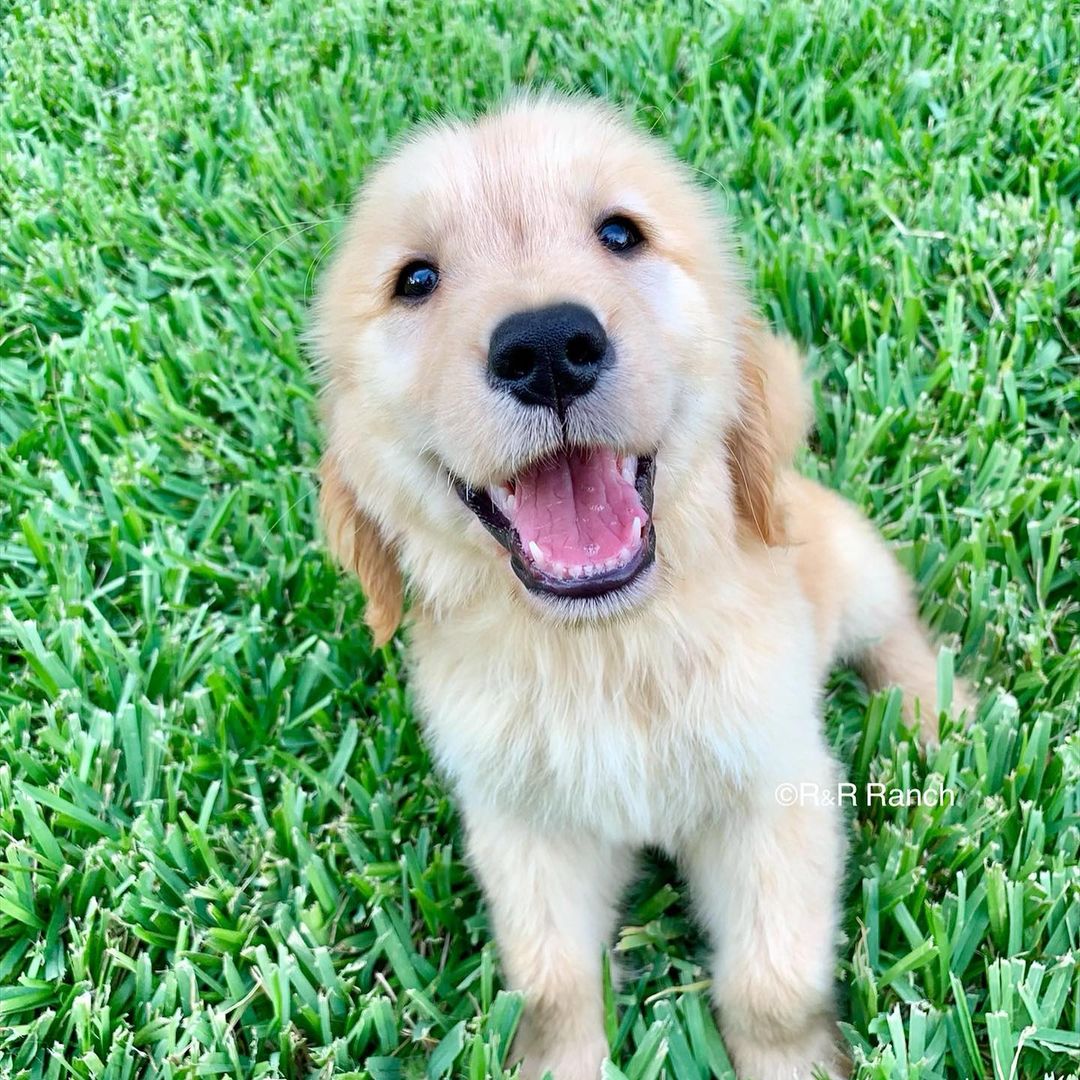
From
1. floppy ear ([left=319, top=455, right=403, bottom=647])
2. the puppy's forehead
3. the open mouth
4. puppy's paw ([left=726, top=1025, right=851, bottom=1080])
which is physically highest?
the puppy's forehead

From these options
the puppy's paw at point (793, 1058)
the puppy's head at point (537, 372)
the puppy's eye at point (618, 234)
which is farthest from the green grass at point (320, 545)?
the puppy's eye at point (618, 234)

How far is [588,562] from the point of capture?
1.49 metres

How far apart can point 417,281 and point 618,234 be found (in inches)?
13.9

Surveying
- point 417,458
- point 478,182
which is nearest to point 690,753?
point 417,458

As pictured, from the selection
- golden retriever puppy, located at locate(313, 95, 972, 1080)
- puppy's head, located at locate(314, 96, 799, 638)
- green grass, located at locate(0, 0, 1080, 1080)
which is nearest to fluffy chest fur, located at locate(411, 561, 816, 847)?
golden retriever puppy, located at locate(313, 95, 972, 1080)

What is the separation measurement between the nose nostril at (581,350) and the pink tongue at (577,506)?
0.19 m

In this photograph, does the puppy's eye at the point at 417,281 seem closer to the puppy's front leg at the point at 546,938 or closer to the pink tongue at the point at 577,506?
the pink tongue at the point at 577,506

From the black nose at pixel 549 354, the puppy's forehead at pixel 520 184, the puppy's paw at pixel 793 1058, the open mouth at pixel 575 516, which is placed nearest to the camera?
the black nose at pixel 549 354

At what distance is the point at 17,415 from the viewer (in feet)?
10.3

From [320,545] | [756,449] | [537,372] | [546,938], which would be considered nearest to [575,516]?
[537,372]

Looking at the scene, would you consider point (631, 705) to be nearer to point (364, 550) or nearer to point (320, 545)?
point (364, 550)

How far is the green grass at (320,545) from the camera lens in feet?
5.94

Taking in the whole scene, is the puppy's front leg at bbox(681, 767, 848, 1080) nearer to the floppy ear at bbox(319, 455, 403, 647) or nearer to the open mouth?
the open mouth

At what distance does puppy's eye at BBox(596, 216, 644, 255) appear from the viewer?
1646mm
